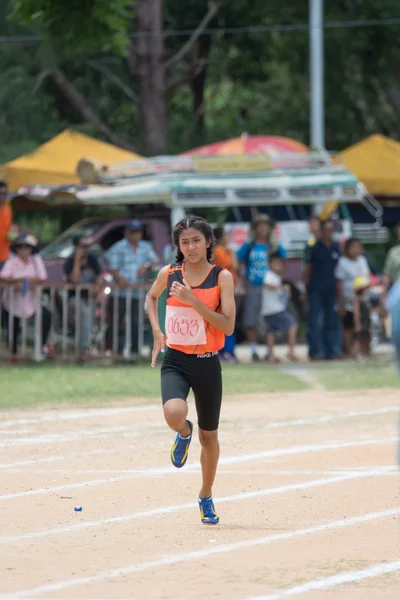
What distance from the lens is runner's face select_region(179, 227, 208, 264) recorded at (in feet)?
27.9

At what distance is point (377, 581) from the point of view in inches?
268

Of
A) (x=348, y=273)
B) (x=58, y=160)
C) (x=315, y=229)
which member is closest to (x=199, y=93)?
(x=58, y=160)

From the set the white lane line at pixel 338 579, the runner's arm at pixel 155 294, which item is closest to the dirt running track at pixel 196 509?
the white lane line at pixel 338 579

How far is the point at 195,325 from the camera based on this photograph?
8.45 m

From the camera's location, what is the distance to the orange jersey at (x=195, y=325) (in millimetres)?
8438

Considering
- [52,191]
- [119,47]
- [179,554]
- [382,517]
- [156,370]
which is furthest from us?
[52,191]

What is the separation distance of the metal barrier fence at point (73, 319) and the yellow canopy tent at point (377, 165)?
30.9 ft

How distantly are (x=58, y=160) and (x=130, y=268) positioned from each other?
6.28m

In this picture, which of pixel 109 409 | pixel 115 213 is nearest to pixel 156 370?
pixel 109 409

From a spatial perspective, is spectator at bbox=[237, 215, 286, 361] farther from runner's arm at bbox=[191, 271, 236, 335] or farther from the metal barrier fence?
runner's arm at bbox=[191, 271, 236, 335]

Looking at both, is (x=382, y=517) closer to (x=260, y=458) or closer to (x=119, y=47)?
(x=260, y=458)

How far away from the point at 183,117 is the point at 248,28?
3214 mm

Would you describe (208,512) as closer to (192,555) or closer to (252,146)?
(192,555)

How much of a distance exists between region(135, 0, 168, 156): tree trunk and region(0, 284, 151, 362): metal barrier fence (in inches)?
437
